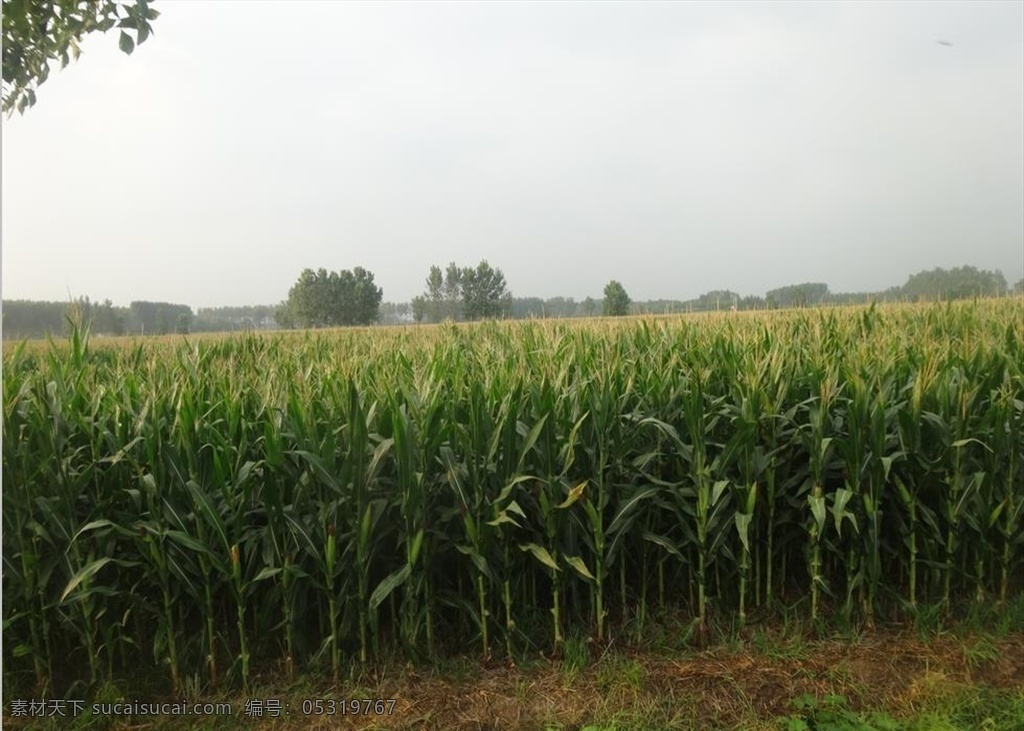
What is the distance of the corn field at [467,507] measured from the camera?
301cm

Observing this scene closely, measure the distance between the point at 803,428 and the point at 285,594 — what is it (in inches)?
122

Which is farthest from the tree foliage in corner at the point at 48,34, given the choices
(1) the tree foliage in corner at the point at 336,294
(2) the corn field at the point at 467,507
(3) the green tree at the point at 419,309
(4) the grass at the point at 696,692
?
(1) the tree foliage in corner at the point at 336,294

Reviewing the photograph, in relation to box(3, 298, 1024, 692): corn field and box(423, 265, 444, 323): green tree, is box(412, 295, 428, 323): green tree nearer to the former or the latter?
box(423, 265, 444, 323): green tree

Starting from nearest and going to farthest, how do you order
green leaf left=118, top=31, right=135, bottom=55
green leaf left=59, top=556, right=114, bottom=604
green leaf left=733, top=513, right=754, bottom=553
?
green leaf left=59, top=556, right=114, bottom=604
green leaf left=733, top=513, right=754, bottom=553
green leaf left=118, top=31, right=135, bottom=55

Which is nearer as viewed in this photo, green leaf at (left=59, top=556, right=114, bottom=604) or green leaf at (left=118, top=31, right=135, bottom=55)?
green leaf at (left=59, top=556, right=114, bottom=604)

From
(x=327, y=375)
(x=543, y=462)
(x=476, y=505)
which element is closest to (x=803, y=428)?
(x=543, y=462)

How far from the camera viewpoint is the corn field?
3014 millimetres

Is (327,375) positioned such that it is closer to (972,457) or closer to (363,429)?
(363,429)

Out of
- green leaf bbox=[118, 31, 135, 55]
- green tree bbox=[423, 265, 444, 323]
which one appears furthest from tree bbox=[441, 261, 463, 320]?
green leaf bbox=[118, 31, 135, 55]

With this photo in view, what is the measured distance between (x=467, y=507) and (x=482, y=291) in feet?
60.2

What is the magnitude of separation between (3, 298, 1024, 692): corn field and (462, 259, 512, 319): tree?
10275 millimetres

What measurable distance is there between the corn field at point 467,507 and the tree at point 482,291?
10.3 m

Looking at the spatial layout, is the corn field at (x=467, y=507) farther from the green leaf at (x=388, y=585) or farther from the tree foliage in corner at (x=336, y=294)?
the tree foliage in corner at (x=336, y=294)

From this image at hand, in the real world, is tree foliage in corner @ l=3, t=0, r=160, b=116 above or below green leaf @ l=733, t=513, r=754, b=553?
above
